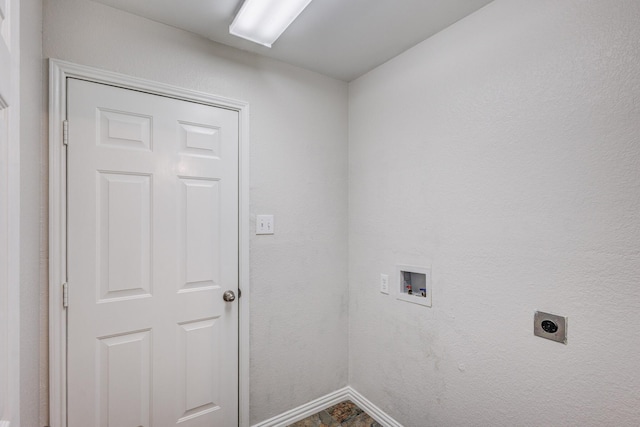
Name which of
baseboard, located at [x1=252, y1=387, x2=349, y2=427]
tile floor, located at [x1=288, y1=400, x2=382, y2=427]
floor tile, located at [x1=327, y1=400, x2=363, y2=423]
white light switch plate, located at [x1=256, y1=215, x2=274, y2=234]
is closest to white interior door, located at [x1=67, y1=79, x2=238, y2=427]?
white light switch plate, located at [x1=256, y1=215, x2=274, y2=234]

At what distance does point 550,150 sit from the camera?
129cm

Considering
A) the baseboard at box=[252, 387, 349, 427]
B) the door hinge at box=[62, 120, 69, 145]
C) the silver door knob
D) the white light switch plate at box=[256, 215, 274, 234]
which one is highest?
the door hinge at box=[62, 120, 69, 145]

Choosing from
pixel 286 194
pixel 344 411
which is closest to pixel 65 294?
pixel 286 194

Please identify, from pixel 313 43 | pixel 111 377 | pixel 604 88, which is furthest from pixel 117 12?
pixel 604 88

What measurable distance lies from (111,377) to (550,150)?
88.2 inches

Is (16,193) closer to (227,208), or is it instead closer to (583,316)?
(227,208)

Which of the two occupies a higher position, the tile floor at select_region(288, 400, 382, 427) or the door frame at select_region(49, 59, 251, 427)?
the door frame at select_region(49, 59, 251, 427)

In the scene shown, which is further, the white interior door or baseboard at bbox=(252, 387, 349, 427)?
baseboard at bbox=(252, 387, 349, 427)

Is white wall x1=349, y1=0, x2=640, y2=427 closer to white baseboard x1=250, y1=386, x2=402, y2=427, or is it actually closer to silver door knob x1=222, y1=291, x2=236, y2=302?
white baseboard x1=250, y1=386, x2=402, y2=427

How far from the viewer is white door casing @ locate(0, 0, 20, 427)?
0.65 metres

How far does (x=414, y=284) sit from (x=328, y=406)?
1.11m

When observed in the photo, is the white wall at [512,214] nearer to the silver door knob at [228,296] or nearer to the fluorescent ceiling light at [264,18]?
the fluorescent ceiling light at [264,18]

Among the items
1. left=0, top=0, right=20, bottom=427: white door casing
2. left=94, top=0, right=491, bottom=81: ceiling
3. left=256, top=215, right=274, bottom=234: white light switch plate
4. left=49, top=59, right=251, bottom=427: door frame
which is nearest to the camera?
left=0, top=0, right=20, bottom=427: white door casing

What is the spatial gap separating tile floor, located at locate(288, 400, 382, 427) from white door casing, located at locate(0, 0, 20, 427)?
5.46ft
